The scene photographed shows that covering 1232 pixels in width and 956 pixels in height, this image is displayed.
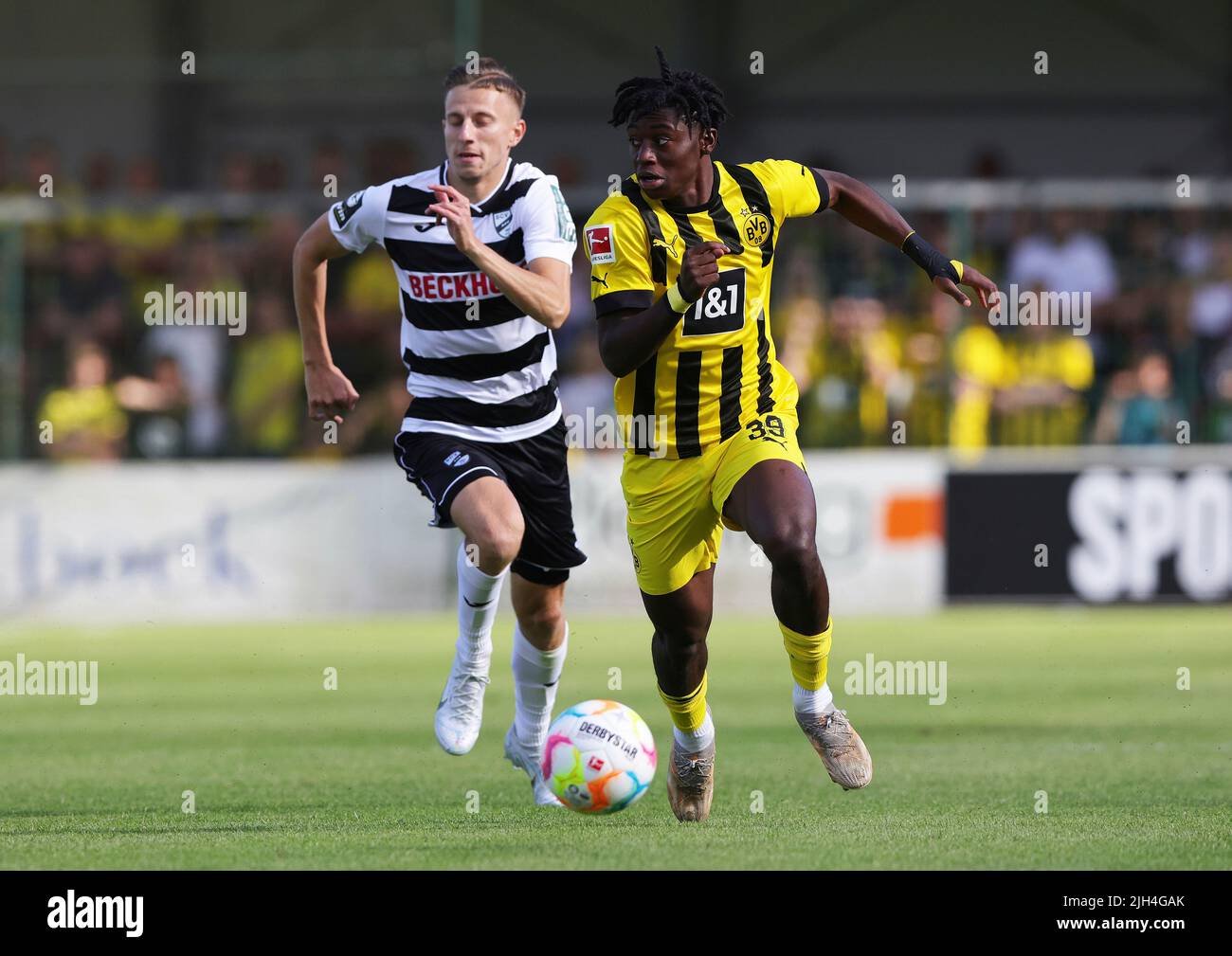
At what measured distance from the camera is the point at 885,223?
317 inches

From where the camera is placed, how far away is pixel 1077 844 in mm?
6695

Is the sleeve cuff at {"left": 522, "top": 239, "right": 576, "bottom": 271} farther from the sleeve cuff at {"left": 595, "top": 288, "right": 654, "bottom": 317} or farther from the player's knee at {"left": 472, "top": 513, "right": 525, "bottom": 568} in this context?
the player's knee at {"left": 472, "top": 513, "right": 525, "bottom": 568}

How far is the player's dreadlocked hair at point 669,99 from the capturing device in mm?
7398

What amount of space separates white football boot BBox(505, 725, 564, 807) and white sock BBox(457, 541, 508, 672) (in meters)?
0.33

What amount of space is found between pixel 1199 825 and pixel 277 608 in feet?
35.8

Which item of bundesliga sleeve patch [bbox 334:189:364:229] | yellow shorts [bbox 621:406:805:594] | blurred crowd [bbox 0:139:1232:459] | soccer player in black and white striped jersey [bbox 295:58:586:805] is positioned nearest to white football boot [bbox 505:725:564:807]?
soccer player in black and white striped jersey [bbox 295:58:586:805]

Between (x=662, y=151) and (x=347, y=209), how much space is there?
1643 mm

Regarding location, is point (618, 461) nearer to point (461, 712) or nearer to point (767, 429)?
point (461, 712)

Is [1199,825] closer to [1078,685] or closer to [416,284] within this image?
[416,284]

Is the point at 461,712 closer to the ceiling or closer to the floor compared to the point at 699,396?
closer to the floor

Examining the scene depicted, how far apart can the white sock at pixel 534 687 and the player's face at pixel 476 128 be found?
73.3 inches

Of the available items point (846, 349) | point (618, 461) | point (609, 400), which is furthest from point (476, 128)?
point (846, 349)

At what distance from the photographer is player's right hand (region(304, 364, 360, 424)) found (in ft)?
27.9

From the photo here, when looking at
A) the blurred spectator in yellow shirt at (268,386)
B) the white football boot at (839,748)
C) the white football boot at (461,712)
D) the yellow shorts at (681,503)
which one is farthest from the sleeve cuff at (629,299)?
the blurred spectator in yellow shirt at (268,386)
